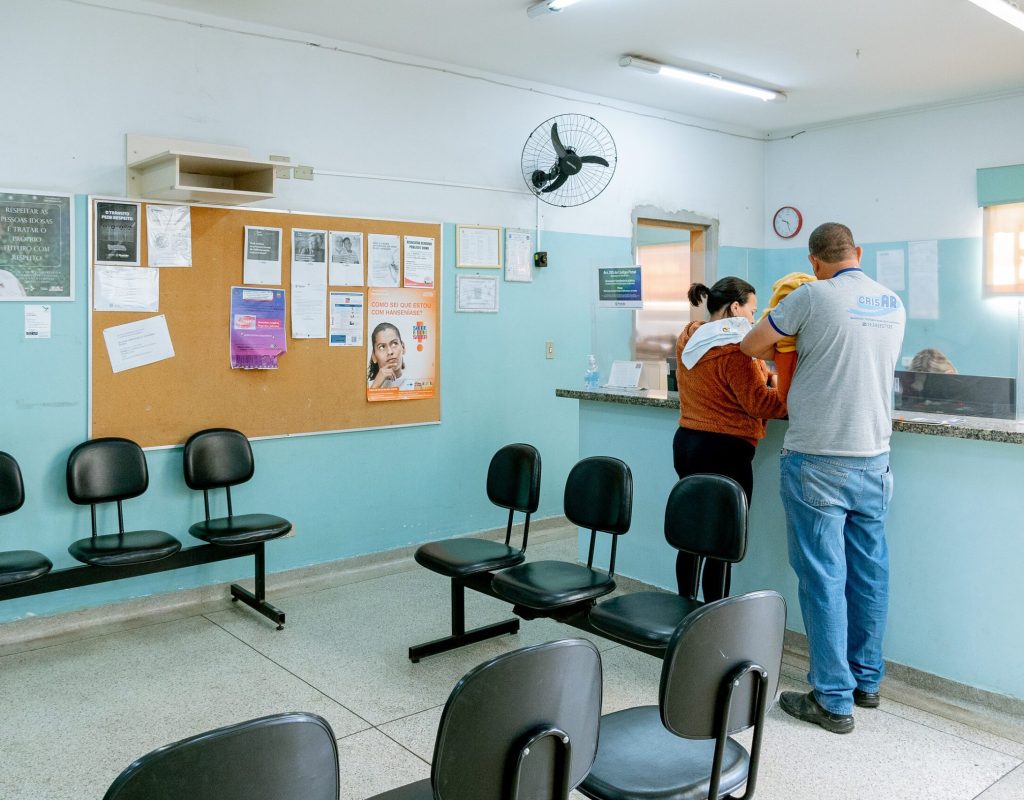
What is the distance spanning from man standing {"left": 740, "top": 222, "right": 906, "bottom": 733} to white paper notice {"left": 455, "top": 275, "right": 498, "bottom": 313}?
7.51 feet

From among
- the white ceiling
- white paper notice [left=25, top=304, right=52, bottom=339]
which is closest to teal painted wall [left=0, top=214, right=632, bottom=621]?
white paper notice [left=25, top=304, right=52, bottom=339]

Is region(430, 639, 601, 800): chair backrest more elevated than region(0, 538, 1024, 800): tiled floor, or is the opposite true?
region(430, 639, 601, 800): chair backrest

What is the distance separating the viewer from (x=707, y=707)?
5.79ft

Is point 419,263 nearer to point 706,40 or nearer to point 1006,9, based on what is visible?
point 706,40

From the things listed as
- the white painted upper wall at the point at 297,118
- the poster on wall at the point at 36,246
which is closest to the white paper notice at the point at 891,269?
the white painted upper wall at the point at 297,118

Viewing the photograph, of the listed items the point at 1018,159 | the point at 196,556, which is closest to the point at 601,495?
the point at 196,556

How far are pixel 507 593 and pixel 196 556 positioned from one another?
58.6 inches

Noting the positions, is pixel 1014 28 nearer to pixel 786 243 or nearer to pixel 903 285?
pixel 903 285

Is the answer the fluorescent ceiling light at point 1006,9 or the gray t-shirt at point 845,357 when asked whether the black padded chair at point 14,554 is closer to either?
the gray t-shirt at point 845,357

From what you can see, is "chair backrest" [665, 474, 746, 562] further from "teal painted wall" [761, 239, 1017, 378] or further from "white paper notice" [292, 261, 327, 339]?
"teal painted wall" [761, 239, 1017, 378]

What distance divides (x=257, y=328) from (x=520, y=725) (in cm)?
306

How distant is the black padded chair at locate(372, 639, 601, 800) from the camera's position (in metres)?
1.45

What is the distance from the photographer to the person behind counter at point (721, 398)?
321cm

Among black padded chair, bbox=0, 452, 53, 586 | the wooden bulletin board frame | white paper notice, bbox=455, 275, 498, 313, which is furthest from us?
white paper notice, bbox=455, 275, 498, 313
